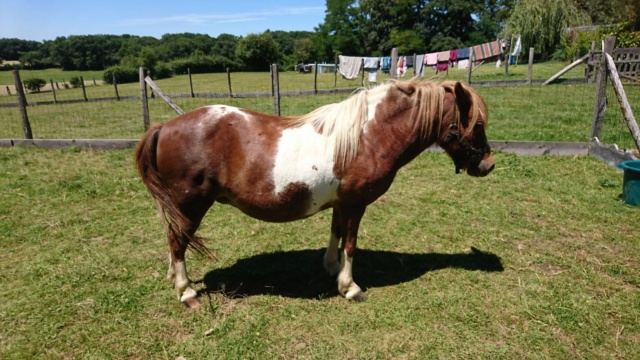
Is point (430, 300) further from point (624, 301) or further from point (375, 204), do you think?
point (375, 204)

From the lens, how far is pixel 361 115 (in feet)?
10.8

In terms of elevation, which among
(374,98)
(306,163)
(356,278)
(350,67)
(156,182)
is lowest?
(356,278)

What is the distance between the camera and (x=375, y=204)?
218 inches

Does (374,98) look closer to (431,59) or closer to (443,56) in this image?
(443,56)

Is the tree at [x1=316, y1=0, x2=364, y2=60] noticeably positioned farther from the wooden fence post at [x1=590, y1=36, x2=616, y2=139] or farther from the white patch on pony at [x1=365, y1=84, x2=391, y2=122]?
the white patch on pony at [x1=365, y1=84, x2=391, y2=122]

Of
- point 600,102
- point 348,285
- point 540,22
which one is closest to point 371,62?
point 540,22

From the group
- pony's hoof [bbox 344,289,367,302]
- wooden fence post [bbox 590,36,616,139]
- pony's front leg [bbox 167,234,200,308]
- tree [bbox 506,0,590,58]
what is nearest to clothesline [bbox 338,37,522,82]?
tree [bbox 506,0,590,58]

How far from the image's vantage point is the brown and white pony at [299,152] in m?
3.14

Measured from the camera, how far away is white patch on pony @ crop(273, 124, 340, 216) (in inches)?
123

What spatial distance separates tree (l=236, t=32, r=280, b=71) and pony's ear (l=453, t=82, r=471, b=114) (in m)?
59.0

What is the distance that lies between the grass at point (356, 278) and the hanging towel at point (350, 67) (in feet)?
69.4

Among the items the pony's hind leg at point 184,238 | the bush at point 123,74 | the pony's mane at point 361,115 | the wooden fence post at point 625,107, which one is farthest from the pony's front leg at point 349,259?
the bush at point 123,74

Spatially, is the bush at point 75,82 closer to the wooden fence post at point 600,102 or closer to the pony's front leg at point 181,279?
the pony's front leg at point 181,279

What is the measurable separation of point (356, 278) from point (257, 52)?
200 feet
